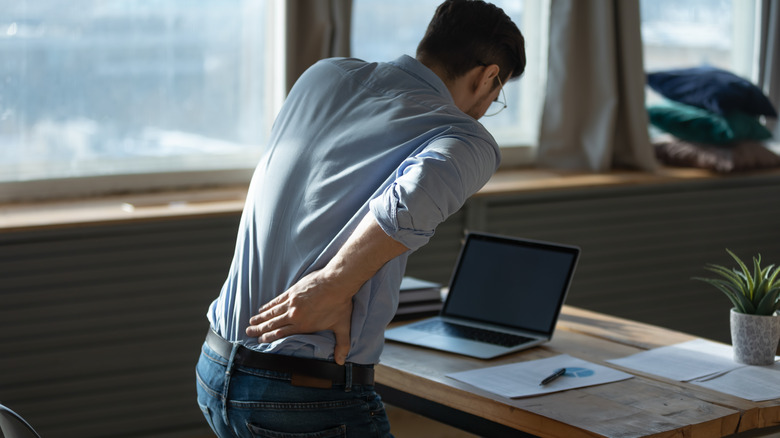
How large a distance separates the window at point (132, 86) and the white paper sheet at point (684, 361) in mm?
1845

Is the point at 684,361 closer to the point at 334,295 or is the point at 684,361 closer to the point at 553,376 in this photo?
the point at 553,376

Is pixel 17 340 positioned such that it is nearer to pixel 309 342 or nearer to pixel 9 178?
pixel 9 178

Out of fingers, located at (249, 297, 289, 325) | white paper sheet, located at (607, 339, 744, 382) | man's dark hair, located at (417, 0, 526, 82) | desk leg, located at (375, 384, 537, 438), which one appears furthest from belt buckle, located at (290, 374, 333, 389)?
white paper sheet, located at (607, 339, 744, 382)

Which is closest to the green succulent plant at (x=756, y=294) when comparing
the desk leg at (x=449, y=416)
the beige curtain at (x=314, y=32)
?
the desk leg at (x=449, y=416)

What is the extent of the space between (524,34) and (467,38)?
2404mm

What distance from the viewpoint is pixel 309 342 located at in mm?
1454

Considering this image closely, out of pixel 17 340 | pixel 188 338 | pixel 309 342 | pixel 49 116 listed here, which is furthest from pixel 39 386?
pixel 309 342

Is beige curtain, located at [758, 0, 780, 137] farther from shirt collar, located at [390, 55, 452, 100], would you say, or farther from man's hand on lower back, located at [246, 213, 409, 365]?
man's hand on lower back, located at [246, 213, 409, 365]

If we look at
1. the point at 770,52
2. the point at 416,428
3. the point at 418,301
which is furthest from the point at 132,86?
the point at 770,52

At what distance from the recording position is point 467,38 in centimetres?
161

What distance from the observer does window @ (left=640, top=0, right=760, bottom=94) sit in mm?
4336

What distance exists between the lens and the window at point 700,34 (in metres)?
4.34

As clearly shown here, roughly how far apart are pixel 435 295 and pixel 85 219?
110 centimetres

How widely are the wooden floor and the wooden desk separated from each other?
1.30 m
